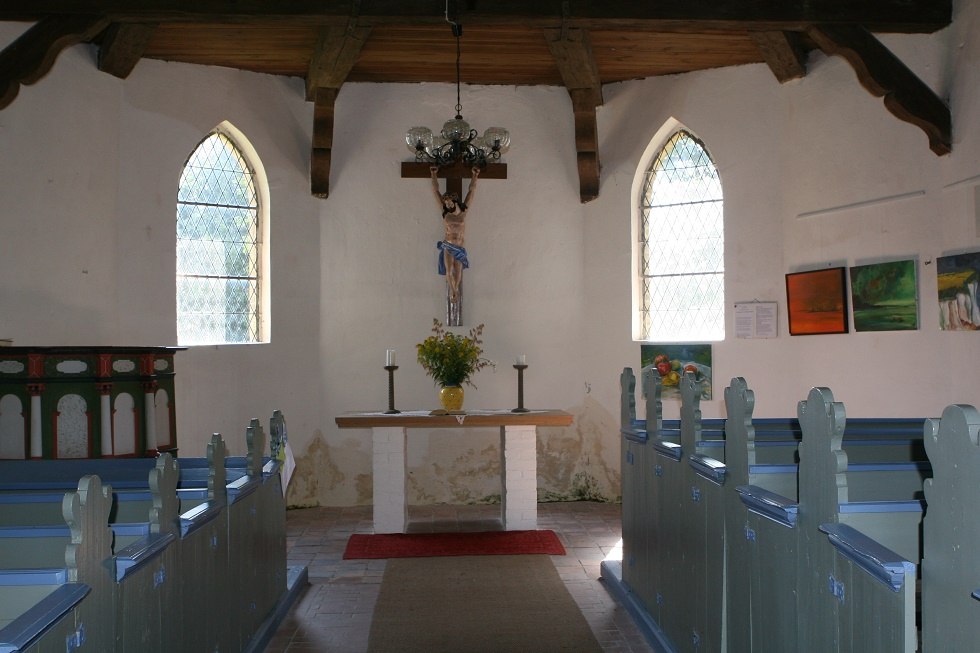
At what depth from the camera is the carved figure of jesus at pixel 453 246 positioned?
8305 mm

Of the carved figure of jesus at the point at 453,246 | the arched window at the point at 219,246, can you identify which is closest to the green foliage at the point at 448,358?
the carved figure of jesus at the point at 453,246

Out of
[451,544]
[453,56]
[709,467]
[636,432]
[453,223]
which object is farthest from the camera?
[453,223]

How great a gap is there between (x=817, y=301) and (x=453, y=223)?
322 centimetres

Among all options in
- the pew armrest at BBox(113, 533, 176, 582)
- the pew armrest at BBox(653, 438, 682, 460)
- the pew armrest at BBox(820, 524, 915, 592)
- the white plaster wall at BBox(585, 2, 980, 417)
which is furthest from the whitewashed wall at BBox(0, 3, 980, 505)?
the pew armrest at BBox(113, 533, 176, 582)

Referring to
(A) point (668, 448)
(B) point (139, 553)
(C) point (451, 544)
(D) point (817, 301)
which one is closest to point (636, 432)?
(A) point (668, 448)

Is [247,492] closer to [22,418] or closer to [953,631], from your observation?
[22,418]

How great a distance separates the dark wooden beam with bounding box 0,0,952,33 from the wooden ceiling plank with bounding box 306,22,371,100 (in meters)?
0.34

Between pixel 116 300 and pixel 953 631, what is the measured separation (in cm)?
654

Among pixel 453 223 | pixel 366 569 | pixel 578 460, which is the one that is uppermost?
pixel 453 223

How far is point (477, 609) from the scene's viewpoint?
16.8 ft

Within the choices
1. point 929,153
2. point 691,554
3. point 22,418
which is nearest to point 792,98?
point 929,153

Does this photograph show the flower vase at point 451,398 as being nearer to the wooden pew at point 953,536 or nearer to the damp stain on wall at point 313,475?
the damp stain on wall at point 313,475

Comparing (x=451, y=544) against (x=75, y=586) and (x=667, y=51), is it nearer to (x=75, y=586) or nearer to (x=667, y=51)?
(x=667, y=51)

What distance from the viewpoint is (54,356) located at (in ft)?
17.5
